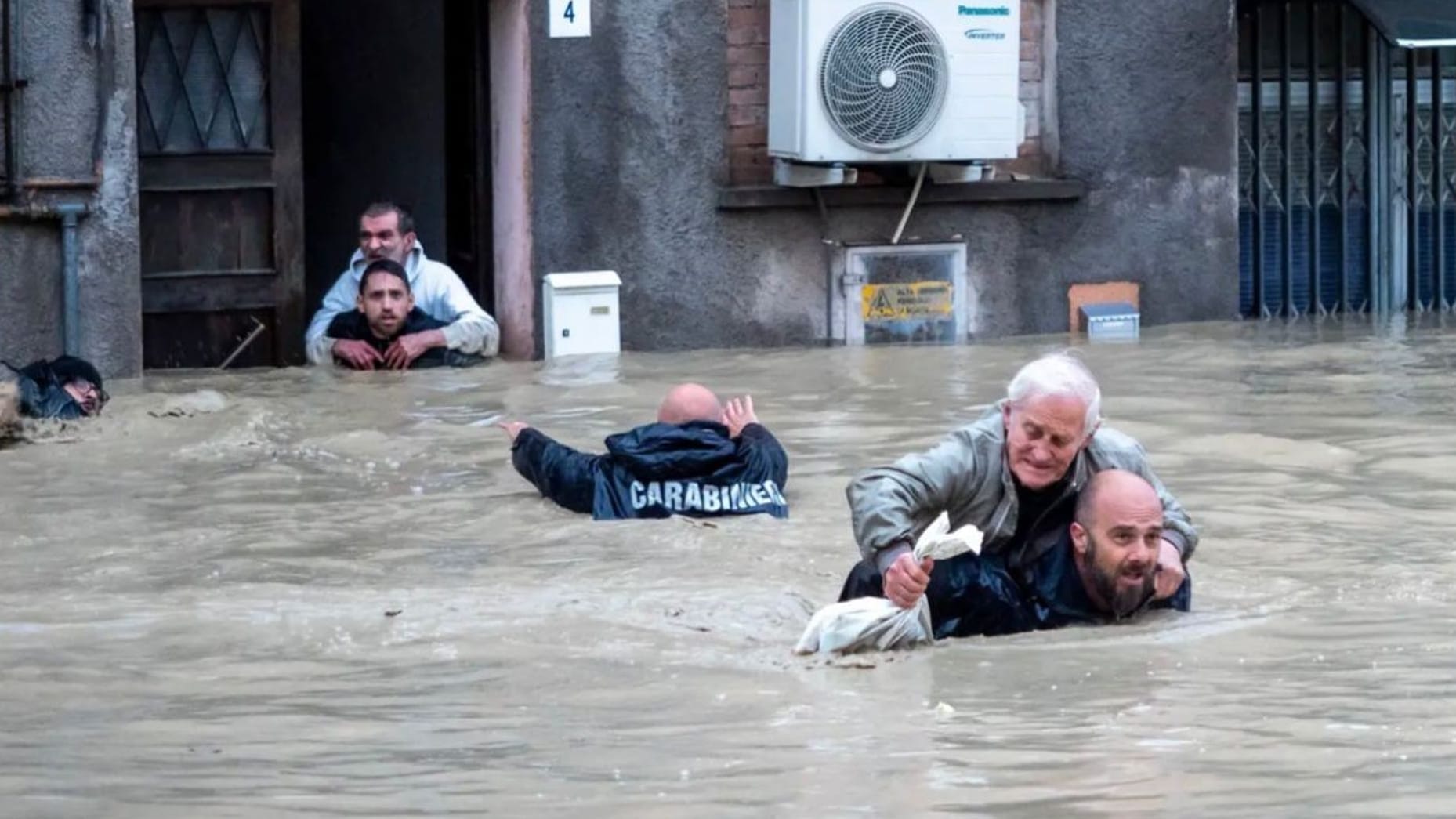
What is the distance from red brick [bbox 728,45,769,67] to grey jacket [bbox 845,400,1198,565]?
269 inches

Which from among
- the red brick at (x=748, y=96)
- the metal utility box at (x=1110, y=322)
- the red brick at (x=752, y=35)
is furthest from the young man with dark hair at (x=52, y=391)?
the metal utility box at (x=1110, y=322)

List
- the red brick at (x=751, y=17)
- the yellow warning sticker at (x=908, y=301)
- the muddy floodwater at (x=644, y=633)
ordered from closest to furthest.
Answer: the muddy floodwater at (x=644, y=633) → the red brick at (x=751, y=17) → the yellow warning sticker at (x=908, y=301)

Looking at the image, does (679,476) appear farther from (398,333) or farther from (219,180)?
(219,180)

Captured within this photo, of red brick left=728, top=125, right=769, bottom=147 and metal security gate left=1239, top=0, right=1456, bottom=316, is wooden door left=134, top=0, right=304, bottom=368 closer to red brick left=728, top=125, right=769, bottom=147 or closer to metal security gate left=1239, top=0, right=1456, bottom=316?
red brick left=728, top=125, right=769, bottom=147

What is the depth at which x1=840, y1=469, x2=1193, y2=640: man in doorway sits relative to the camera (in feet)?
21.8

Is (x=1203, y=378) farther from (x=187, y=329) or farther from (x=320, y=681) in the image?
(x=320, y=681)

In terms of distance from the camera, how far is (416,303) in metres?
12.8

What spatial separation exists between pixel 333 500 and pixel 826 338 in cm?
483

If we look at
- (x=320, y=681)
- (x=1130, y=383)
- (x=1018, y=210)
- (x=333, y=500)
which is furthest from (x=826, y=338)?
(x=320, y=681)

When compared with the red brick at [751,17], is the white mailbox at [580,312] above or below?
below

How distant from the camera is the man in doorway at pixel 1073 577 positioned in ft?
21.8

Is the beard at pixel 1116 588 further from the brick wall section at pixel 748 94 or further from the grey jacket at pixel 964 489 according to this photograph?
the brick wall section at pixel 748 94

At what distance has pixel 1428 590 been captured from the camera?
7.28 meters

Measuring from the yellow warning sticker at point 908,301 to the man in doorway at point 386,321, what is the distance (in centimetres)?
230
